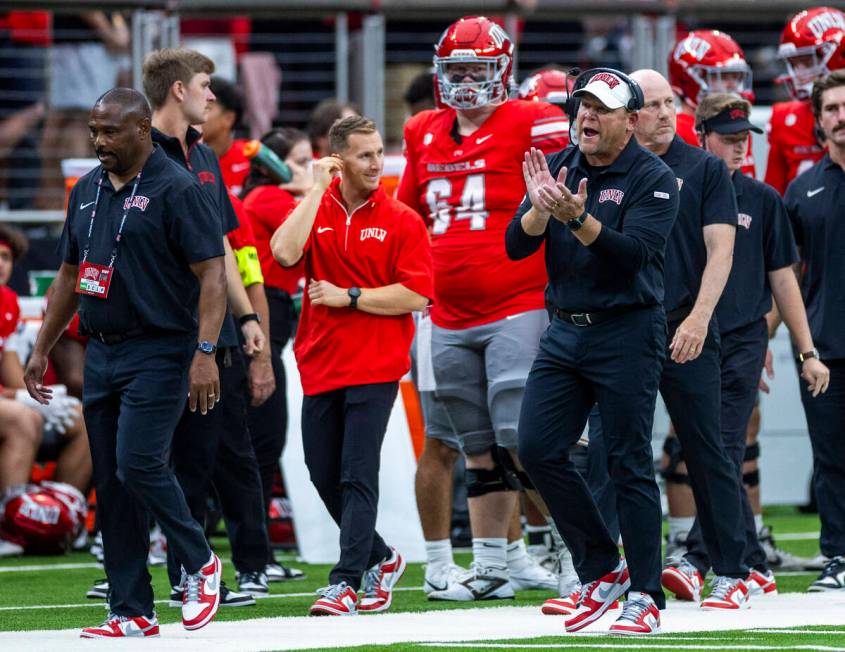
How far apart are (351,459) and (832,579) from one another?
7.78 feet

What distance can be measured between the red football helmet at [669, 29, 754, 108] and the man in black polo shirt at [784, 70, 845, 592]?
45.8 inches

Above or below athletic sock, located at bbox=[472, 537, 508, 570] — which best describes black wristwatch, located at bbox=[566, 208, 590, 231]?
above

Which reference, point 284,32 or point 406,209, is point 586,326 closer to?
point 406,209

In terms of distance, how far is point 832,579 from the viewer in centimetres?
819

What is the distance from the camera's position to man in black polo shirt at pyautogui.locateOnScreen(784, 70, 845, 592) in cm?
848

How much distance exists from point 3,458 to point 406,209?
395cm

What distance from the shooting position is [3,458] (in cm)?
1060

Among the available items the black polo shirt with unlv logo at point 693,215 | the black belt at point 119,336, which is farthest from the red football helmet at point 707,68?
the black belt at point 119,336

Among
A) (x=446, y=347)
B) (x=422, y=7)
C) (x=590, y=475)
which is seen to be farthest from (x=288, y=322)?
(x=422, y=7)

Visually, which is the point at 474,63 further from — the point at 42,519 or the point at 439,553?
the point at 42,519

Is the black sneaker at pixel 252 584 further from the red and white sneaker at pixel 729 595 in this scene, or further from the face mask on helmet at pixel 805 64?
the face mask on helmet at pixel 805 64

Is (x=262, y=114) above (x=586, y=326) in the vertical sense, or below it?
above

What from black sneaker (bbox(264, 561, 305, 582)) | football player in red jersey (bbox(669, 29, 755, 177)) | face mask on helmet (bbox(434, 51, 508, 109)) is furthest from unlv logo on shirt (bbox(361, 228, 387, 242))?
football player in red jersey (bbox(669, 29, 755, 177))

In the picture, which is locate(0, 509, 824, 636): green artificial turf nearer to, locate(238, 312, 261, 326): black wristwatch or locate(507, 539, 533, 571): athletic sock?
locate(507, 539, 533, 571): athletic sock
